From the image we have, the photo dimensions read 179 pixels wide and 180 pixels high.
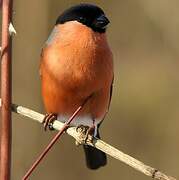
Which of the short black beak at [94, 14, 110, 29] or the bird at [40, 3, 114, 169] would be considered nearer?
the bird at [40, 3, 114, 169]

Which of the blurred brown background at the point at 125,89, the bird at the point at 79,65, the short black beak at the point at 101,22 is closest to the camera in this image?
the bird at the point at 79,65

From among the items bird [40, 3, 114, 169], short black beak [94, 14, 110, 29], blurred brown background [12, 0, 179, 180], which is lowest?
blurred brown background [12, 0, 179, 180]

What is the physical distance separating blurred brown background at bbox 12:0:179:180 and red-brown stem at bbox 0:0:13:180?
2.44m

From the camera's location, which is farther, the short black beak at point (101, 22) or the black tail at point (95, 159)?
the black tail at point (95, 159)

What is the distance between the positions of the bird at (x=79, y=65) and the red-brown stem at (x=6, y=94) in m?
0.56

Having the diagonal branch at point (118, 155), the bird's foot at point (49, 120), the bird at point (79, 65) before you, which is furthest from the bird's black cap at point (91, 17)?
the diagonal branch at point (118, 155)

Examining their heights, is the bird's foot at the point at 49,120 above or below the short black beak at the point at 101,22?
below

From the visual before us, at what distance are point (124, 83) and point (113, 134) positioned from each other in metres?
0.35

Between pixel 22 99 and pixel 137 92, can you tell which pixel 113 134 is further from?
pixel 22 99

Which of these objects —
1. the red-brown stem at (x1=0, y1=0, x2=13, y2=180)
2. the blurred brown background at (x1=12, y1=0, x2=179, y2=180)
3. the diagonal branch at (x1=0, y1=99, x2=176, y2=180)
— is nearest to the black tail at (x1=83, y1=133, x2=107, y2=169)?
the blurred brown background at (x1=12, y1=0, x2=179, y2=180)

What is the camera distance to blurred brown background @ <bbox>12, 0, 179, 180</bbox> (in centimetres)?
355

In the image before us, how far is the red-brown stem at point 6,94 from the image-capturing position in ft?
3.21

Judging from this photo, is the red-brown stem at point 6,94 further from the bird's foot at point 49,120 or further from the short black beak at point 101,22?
the bird's foot at point 49,120

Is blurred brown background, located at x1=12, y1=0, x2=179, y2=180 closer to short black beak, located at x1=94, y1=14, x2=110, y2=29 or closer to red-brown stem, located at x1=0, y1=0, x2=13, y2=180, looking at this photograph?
short black beak, located at x1=94, y1=14, x2=110, y2=29
